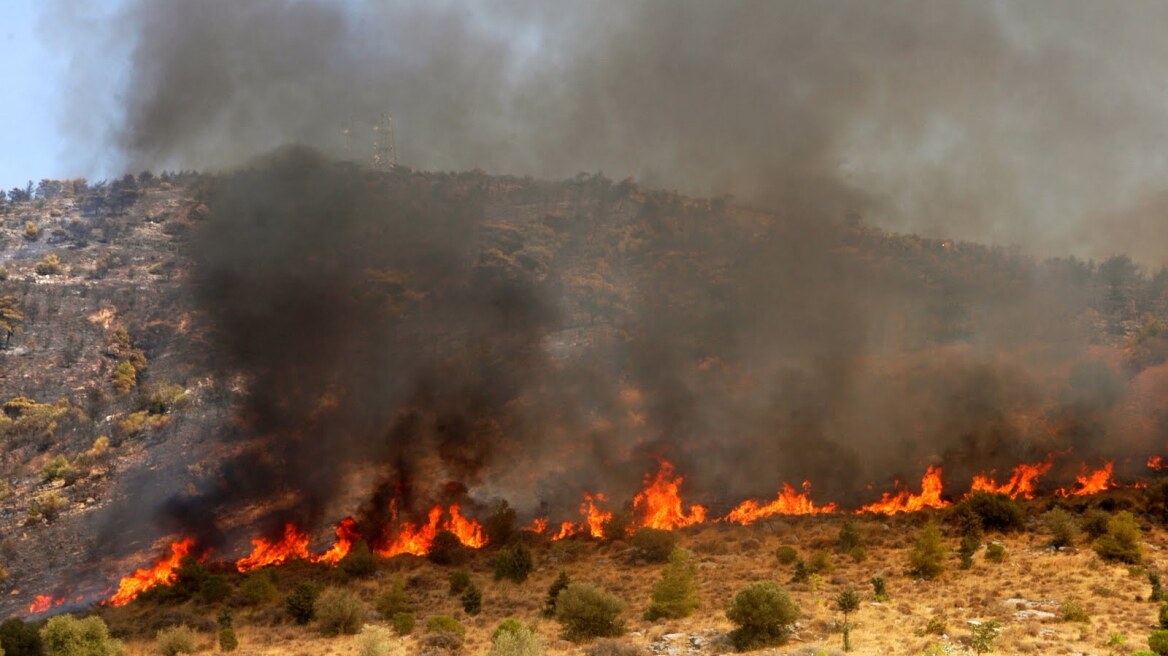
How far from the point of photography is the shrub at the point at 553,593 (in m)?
31.4

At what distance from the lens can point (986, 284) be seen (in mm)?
60594

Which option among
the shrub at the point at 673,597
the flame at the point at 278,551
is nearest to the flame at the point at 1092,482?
the shrub at the point at 673,597

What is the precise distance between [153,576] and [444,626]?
17855 millimetres

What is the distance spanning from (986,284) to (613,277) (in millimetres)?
28511

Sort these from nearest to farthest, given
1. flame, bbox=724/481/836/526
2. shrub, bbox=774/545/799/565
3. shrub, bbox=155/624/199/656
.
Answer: shrub, bbox=155/624/199/656 < shrub, bbox=774/545/799/565 < flame, bbox=724/481/836/526

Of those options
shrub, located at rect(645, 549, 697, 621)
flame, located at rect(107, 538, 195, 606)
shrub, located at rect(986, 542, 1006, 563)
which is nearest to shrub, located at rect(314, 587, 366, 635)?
flame, located at rect(107, 538, 195, 606)

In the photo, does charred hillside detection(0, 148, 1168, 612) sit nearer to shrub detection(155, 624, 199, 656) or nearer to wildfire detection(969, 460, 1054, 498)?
wildfire detection(969, 460, 1054, 498)

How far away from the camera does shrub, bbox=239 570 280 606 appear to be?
34.2 metres

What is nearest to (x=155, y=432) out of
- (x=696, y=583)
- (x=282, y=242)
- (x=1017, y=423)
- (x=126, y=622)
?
(x=126, y=622)

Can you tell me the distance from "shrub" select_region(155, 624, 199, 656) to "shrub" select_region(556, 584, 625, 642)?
1343cm

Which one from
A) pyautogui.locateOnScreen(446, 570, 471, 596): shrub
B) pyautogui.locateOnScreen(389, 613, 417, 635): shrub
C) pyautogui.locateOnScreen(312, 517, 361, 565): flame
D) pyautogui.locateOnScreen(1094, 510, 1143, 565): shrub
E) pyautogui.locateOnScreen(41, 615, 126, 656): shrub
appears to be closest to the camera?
pyautogui.locateOnScreen(41, 615, 126, 656): shrub

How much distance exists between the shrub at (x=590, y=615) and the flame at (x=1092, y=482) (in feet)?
93.0

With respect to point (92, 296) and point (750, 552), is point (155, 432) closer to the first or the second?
point (92, 296)

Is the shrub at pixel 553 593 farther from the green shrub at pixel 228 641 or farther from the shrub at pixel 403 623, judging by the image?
the green shrub at pixel 228 641
